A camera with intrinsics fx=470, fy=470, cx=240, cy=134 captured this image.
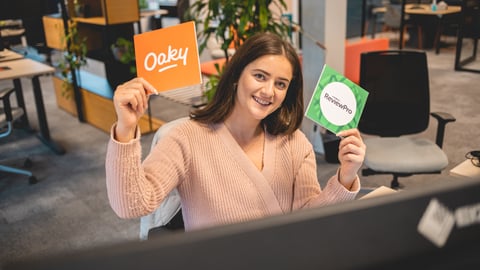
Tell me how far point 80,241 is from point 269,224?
283 centimetres

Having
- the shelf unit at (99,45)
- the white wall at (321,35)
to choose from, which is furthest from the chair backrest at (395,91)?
the shelf unit at (99,45)

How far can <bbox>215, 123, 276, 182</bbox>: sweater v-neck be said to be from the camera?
155 centimetres

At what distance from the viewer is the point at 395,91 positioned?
9.96 ft

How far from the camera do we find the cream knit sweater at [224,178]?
57.4 inches

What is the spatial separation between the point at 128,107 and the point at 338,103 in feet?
1.95

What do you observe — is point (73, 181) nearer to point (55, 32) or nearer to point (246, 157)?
point (55, 32)

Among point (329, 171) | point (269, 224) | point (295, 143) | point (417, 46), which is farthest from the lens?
point (417, 46)

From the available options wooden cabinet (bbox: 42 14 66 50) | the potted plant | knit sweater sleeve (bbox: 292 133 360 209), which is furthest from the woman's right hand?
wooden cabinet (bbox: 42 14 66 50)

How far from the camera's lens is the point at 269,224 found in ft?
1.24

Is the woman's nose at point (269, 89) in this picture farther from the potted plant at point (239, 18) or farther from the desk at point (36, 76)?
the desk at point (36, 76)

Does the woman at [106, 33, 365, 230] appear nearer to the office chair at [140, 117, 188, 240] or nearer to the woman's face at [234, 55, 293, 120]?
the woman's face at [234, 55, 293, 120]

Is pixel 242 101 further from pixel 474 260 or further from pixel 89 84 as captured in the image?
pixel 89 84

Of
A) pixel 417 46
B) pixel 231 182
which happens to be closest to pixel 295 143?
pixel 231 182

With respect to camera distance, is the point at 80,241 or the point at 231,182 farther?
the point at 80,241
